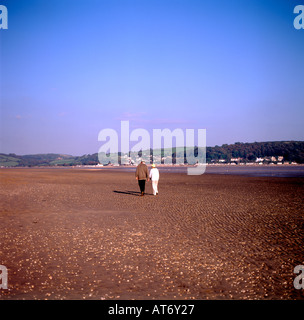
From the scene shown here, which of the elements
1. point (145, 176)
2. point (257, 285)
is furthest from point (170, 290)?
point (145, 176)

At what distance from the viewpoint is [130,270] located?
592 centimetres

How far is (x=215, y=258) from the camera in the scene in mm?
6656

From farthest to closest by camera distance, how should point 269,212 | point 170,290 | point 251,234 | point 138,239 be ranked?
point 269,212, point 251,234, point 138,239, point 170,290

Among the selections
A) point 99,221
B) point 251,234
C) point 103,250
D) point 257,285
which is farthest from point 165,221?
point 257,285

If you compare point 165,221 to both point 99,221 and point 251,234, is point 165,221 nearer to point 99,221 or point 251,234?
point 99,221
